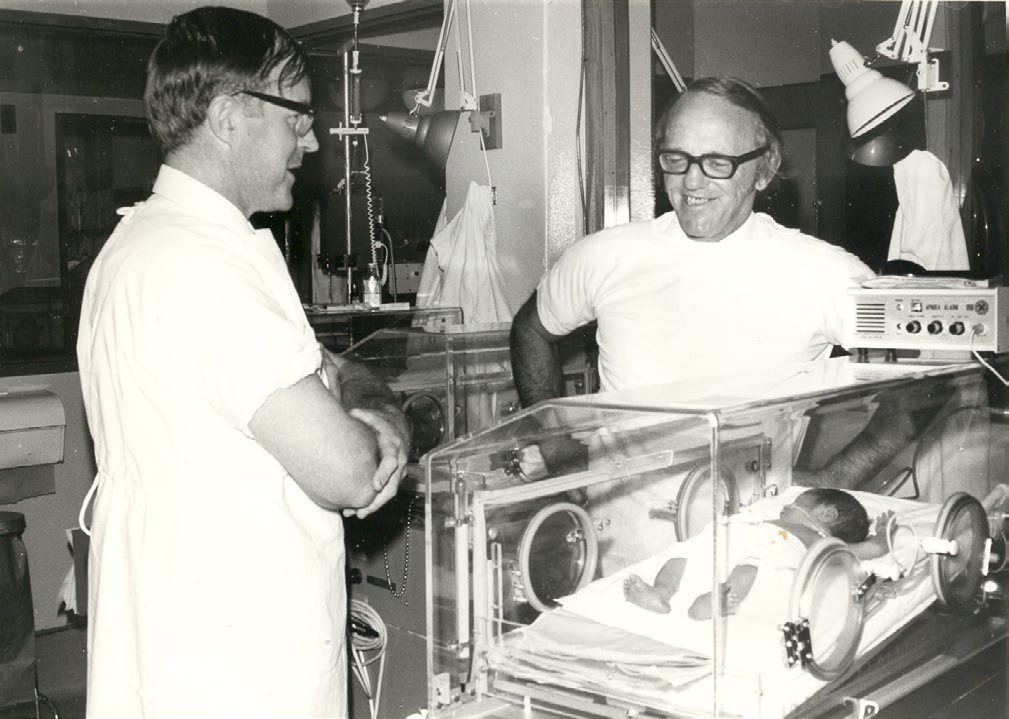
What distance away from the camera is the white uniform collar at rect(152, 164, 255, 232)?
1510mm

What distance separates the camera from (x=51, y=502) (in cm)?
427

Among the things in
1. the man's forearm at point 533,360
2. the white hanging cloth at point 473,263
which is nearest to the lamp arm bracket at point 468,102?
the white hanging cloth at point 473,263

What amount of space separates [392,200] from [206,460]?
12.5ft

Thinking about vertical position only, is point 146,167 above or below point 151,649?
above

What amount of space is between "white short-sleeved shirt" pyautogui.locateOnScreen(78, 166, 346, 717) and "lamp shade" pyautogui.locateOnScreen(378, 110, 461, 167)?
6.77ft

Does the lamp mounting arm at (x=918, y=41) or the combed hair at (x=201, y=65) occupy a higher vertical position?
the lamp mounting arm at (x=918, y=41)

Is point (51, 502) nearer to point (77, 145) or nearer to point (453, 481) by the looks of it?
point (77, 145)

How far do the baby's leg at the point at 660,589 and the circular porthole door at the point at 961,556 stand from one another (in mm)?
474

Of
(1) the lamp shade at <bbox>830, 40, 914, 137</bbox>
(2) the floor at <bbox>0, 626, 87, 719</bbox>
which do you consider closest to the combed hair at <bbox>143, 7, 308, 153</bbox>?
(1) the lamp shade at <bbox>830, 40, 914, 137</bbox>

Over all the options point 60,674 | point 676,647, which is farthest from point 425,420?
point 60,674

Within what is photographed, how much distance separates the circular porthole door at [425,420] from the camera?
3.07 m

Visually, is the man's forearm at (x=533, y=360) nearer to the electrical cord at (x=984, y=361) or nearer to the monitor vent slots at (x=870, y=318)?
the monitor vent slots at (x=870, y=318)

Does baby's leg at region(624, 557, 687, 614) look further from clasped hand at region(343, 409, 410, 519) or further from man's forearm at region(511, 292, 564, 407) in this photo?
man's forearm at region(511, 292, 564, 407)

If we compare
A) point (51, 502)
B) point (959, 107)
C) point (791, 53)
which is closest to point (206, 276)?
point (959, 107)
